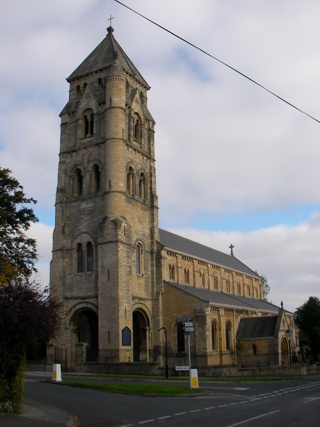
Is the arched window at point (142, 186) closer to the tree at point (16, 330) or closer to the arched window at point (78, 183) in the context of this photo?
the arched window at point (78, 183)

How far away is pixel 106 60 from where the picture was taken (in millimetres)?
49938

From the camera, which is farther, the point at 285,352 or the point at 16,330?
the point at 285,352

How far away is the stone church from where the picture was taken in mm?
42250

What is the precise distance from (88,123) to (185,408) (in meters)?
35.3

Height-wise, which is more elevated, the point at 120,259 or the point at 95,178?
the point at 95,178

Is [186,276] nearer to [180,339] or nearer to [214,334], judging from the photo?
[214,334]

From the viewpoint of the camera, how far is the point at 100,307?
137 ft

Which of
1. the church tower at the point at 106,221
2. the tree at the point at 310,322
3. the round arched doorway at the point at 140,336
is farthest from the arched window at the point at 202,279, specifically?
the tree at the point at 310,322

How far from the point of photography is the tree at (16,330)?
15773 mm

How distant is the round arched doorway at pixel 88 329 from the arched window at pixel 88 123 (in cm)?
1651

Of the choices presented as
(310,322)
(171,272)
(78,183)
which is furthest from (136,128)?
(310,322)

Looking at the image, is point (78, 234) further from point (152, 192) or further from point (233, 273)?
point (233, 273)

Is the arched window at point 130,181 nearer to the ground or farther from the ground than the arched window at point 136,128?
nearer to the ground

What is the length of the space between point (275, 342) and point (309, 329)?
31503 millimetres
